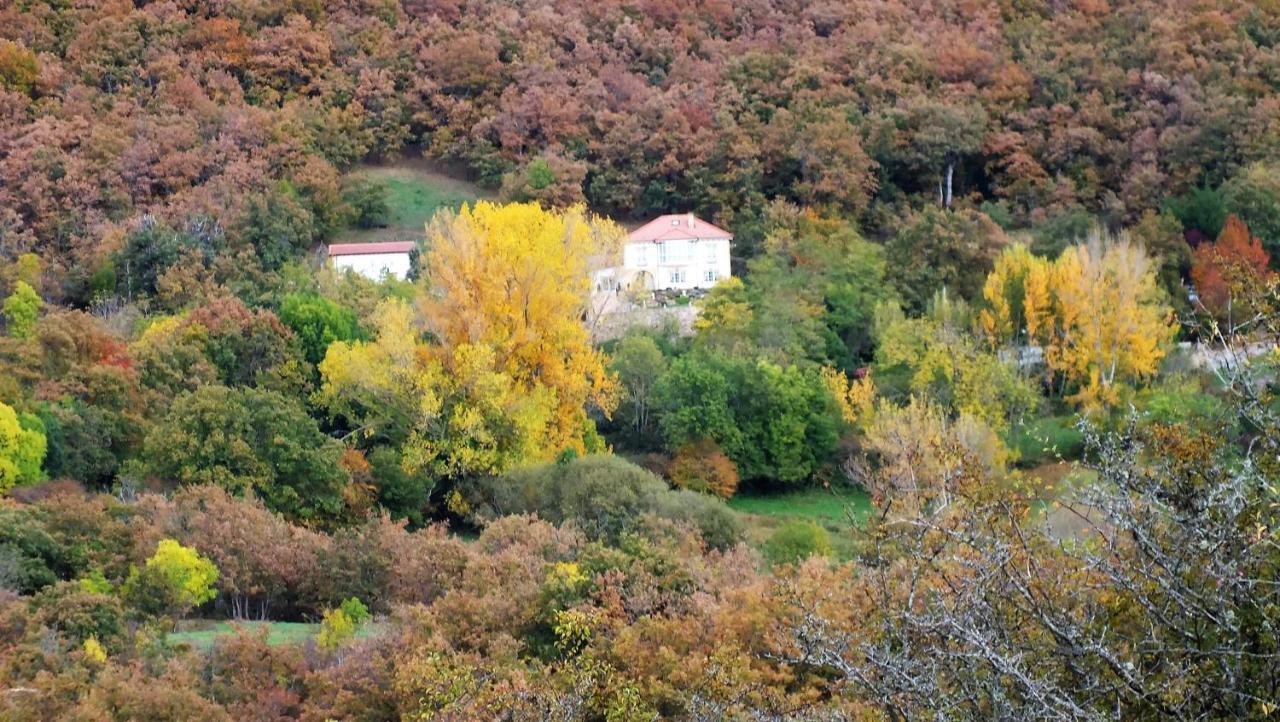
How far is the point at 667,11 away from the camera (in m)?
52.3

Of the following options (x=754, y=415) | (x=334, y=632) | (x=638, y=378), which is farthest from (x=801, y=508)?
(x=334, y=632)

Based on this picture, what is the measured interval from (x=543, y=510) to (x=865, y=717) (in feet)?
51.1

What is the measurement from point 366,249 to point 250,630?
22634 mm

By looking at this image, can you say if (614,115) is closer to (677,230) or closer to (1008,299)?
(677,230)

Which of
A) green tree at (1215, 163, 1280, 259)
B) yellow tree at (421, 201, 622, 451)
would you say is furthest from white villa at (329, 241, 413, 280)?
green tree at (1215, 163, 1280, 259)

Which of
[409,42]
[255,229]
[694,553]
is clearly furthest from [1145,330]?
[409,42]

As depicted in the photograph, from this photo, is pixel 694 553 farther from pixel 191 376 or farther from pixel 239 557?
pixel 191 376

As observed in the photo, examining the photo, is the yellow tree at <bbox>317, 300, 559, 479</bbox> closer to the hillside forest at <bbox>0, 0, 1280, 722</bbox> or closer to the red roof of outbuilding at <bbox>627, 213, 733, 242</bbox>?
the hillside forest at <bbox>0, 0, 1280, 722</bbox>

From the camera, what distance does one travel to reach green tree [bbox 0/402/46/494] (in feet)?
74.9

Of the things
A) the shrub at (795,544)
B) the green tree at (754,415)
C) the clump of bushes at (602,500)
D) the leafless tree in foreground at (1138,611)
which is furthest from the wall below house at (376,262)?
the leafless tree in foreground at (1138,611)

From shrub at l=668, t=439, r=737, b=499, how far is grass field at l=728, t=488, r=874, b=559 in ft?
1.78

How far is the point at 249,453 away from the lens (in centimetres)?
2347

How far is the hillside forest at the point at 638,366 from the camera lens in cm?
748

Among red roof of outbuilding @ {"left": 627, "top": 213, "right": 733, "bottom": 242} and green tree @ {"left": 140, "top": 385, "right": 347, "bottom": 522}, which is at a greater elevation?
red roof of outbuilding @ {"left": 627, "top": 213, "right": 733, "bottom": 242}
